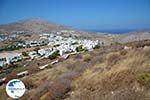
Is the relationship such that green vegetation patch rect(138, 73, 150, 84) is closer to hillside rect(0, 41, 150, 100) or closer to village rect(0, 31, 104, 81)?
hillside rect(0, 41, 150, 100)

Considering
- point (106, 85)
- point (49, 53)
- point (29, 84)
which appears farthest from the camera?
point (49, 53)

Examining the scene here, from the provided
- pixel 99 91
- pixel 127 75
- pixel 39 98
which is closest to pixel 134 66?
pixel 127 75

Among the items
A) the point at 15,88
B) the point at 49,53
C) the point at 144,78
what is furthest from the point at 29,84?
the point at 49,53

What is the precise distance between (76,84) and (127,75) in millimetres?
2037

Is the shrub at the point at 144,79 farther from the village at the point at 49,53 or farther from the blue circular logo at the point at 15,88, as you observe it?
the village at the point at 49,53

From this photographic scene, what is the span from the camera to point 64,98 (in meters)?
9.17

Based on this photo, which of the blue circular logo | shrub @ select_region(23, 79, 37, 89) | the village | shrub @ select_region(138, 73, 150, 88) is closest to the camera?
the blue circular logo

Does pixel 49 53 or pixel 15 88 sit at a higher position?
pixel 15 88

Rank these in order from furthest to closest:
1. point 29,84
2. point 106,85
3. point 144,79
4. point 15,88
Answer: point 29,84
point 106,85
point 144,79
point 15,88

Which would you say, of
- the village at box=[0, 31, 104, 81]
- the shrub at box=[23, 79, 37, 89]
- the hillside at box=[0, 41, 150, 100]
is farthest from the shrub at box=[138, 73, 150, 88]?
the village at box=[0, 31, 104, 81]

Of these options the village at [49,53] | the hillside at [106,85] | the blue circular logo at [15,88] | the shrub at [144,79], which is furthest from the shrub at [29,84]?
the village at [49,53]

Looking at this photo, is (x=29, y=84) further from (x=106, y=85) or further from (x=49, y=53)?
(x=49, y=53)

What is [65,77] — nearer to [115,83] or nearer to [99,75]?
[99,75]

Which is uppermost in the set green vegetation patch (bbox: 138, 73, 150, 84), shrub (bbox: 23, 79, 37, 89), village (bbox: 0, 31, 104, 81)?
green vegetation patch (bbox: 138, 73, 150, 84)
